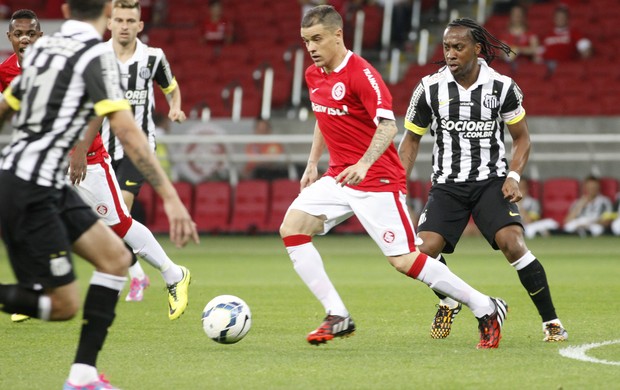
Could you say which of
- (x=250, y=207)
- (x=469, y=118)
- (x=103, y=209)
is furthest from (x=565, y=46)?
(x=103, y=209)

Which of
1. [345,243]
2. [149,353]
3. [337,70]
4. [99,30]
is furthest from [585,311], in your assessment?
[345,243]

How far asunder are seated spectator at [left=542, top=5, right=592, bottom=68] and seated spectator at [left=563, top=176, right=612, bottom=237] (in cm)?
332

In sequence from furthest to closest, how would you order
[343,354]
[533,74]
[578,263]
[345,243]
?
[533,74], [345,243], [578,263], [343,354]

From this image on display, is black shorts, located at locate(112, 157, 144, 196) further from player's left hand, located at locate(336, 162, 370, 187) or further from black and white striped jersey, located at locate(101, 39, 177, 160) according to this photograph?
player's left hand, located at locate(336, 162, 370, 187)

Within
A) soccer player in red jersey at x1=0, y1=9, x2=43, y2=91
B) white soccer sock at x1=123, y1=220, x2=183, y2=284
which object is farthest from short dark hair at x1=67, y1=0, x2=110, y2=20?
white soccer sock at x1=123, y1=220, x2=183, y2=284

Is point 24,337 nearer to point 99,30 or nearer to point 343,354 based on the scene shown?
point 343,354

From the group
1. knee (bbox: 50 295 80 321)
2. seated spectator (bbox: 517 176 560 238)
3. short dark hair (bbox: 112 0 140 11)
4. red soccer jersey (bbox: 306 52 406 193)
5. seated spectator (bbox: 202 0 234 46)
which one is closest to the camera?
knee (bbox: 50 295 80 321)

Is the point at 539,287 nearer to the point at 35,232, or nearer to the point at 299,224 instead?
the point at 299,224

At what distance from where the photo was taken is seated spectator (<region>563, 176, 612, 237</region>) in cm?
1880

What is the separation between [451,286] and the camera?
289 inches

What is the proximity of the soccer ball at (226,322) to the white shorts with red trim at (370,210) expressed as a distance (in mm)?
817

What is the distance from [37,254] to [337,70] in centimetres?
274

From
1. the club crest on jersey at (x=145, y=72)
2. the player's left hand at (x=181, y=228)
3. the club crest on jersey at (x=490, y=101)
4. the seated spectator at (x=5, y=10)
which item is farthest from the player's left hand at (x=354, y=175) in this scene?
the seated spectator at (x=5, y=10)

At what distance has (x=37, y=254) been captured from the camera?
5.51m
